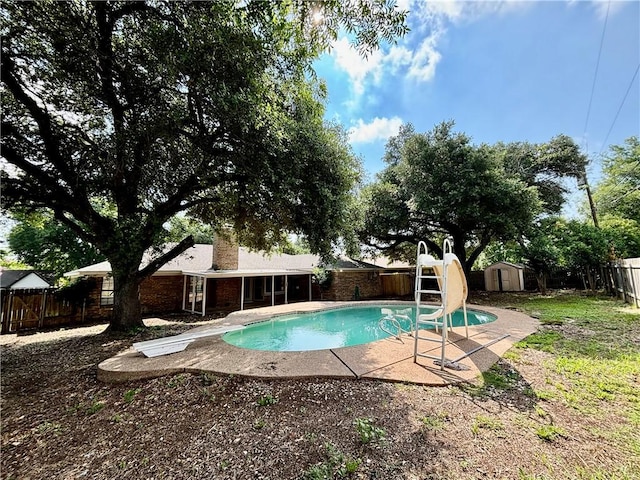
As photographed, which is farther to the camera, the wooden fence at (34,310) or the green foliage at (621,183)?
the green foliage at (621,183)

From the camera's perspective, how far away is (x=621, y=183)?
68.8 feet

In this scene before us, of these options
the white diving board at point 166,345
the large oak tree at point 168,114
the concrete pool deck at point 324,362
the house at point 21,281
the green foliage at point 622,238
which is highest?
the large oak tree at point 168,114

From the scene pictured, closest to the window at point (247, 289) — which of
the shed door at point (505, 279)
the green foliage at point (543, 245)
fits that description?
the green foliage at point (543, 245)

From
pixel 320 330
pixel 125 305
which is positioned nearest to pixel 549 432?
pixel 320 330

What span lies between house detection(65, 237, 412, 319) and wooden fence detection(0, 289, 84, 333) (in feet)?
2.38

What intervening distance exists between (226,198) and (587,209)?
33.0 m

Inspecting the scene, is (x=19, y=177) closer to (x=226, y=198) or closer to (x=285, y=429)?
(x=226, y=198)

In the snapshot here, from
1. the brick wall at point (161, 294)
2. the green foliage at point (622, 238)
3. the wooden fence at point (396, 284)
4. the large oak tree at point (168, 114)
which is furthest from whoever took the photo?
the wooden fence at point (396, 284)

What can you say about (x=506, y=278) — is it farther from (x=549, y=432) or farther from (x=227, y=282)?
(x=549, y=432)

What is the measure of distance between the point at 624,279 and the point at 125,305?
1912cm

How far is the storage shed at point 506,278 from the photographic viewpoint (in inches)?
819

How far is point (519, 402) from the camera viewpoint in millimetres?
3672

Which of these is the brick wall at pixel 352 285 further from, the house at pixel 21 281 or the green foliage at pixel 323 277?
the house at pixel 21 281

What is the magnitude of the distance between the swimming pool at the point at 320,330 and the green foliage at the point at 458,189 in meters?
5.00
